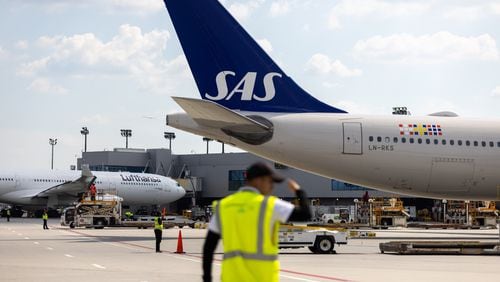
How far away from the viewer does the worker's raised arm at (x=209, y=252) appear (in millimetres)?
7172

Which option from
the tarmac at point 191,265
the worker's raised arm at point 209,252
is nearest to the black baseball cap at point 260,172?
the worker's raised arm at point 209,252

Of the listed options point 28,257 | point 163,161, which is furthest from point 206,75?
point 163,161

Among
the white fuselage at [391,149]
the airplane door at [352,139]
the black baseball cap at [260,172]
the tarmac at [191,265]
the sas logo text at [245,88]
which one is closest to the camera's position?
the black baseball cap at [260,172]

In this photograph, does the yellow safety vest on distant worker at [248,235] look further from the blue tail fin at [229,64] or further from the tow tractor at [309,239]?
the blue tail fin at [229,64]

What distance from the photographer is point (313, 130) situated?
33.5 meters

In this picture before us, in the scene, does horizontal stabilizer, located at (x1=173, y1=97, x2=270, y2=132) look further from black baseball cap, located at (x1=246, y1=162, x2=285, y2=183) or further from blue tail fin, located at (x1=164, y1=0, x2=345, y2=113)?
black baseball cap, located at (x1=246, y1=162, x2=285, y2=183)

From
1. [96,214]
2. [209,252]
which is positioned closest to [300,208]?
[209,252]

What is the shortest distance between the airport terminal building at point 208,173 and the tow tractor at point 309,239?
6011 cm

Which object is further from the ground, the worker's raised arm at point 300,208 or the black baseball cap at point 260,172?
the black baseball cap at point 260,172

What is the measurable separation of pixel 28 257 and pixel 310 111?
14.5 metres

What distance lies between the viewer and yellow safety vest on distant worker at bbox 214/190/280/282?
279 inches

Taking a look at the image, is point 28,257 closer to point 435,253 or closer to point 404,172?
point 435,253

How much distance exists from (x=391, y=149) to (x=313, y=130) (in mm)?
3509

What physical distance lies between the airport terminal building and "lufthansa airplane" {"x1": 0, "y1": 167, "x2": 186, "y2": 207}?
11.6 m
